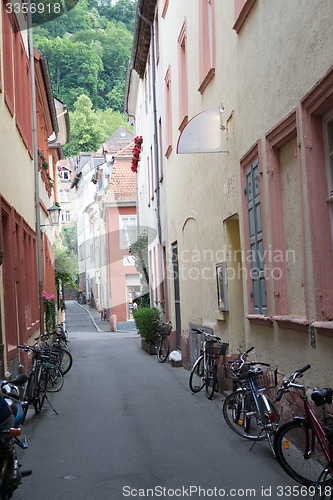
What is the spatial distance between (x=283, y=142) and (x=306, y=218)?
4.55ft

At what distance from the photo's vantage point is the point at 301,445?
19.6 ft

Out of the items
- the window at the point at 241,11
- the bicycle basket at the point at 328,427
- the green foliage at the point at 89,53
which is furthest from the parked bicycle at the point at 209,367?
the green foliage at the point at 89,53

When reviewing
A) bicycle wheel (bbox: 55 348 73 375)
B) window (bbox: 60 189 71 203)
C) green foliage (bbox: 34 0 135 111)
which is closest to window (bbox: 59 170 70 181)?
window (bbox: 60 189 71 203)

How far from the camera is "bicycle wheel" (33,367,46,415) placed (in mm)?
10742

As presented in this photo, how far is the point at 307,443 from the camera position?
578 centimetres

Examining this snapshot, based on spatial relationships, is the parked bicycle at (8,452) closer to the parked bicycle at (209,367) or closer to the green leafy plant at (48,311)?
the parked bicycle at (209,367)

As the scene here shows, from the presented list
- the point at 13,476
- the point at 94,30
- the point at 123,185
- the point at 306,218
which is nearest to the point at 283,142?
the point at 306,218

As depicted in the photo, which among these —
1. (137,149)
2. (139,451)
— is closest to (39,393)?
(139,451)

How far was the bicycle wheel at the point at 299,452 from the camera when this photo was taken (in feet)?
19.0

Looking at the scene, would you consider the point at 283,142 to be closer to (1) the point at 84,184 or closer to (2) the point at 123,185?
(2) the point at 123,185

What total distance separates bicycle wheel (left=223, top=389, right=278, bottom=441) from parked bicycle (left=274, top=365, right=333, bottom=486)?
116 cm

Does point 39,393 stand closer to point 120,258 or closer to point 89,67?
point 120,258

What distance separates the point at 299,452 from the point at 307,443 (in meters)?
0.31

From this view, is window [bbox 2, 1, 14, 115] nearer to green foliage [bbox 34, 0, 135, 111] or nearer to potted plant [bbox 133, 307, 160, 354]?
potted plant [bbox 133, 307, 160, 354]
